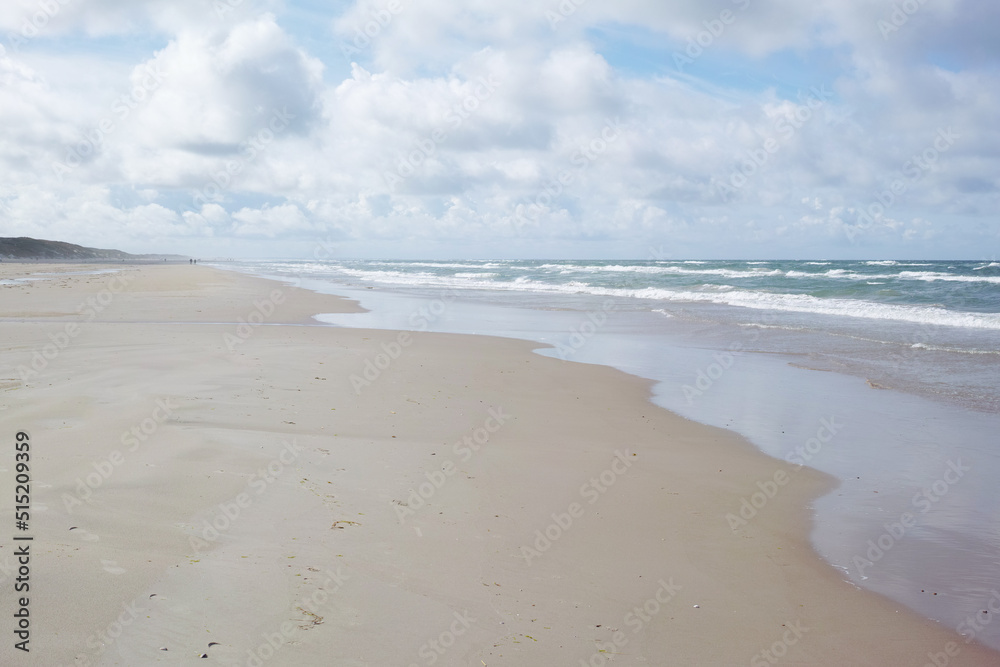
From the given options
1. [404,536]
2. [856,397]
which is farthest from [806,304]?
[404,536]

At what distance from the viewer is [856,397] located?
944 cm

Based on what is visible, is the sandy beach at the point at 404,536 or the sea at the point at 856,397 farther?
the sea at the point at 856,397

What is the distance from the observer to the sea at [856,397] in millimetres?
4508

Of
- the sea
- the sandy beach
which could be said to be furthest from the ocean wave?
the sandy beach

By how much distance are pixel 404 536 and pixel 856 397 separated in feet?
25.9

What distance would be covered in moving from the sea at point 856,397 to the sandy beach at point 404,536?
1.22ft

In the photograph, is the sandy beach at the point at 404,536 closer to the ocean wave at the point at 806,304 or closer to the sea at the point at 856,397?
the sea at the point at 856,397

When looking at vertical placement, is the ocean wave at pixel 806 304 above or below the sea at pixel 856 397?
above

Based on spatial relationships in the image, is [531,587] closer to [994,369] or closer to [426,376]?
[426,376]

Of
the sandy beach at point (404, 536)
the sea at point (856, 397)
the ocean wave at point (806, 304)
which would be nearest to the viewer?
the sandy beach at point (404, 536)

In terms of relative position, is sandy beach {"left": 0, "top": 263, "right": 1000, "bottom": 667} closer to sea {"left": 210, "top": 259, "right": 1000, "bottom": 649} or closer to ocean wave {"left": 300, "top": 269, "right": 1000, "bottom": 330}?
sea {"left": 210, "top": 259, "right": 1000, "bottom": 649}

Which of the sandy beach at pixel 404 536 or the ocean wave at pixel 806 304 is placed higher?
the ocean wave at pixel 806 304

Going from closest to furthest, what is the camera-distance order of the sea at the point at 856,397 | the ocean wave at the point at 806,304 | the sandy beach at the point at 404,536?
the sandy beach at the point at 404,536, the sea at the point at 856,397, the ocean wave at the point at 806,304

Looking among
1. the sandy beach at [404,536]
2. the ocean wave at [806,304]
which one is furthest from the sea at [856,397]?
the sandy beach at [404,536]
